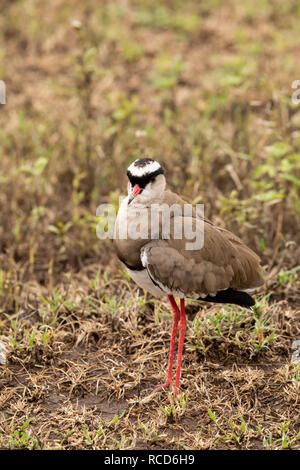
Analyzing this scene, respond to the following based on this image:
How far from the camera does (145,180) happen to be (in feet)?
11.3

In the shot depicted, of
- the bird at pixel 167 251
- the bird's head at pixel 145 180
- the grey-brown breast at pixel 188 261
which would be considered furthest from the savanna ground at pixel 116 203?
the bird's head at pixel 145 180

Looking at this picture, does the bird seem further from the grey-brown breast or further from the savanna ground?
the savanna ground

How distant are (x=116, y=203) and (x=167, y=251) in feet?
5.02

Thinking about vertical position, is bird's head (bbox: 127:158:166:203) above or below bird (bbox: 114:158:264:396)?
above

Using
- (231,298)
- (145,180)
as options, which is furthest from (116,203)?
(231,298)

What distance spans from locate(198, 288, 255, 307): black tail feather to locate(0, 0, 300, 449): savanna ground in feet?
1.42

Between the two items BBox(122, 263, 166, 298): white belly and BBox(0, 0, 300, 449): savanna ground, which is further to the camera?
BBox(0, 0, 300, 449): savanna ground

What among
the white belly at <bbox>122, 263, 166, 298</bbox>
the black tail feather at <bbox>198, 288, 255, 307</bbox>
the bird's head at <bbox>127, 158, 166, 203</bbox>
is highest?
the bird's head at <bbox>127, 158, 166, 203</bbox>

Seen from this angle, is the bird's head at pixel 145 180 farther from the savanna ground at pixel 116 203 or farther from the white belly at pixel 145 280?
the savanna ground at pixel 116 203

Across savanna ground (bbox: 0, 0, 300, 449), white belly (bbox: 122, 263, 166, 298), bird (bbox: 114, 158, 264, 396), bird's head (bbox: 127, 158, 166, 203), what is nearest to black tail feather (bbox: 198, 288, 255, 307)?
bird (bbox: 114, 158, 264, 396)

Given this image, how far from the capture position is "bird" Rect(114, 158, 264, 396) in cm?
341
